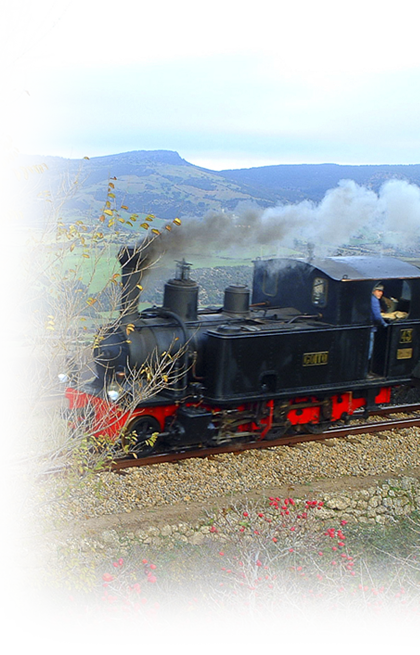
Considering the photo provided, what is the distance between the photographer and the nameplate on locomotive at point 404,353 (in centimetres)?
1103

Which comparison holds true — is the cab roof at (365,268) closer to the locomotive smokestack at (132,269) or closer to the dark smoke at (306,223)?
the dark smoke at (306,223)

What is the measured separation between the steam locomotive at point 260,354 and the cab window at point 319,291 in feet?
0.08

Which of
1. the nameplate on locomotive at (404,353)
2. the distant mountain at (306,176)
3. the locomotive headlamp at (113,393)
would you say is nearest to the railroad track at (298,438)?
the locomotive headlamp at (113,393)

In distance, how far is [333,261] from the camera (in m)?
10.7

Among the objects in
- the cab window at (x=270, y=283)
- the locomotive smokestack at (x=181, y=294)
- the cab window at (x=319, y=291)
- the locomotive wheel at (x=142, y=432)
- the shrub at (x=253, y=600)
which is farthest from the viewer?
the cab window at (x=270, y=283)

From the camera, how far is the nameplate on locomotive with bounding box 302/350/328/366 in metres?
9.93

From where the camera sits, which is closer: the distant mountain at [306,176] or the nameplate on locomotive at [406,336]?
the nameplate on locomotive at [406,336]

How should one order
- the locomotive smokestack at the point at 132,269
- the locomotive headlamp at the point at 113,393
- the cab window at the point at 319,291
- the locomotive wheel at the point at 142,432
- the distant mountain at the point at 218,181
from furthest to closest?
the distant mountain at the point at 218,181 → the cab window at the point at 319,291 → the locomotive wheel at the point at 142,432 → the locomotive headlamp at the point at 113,393 → the locomotive smokestack at the point at 132,269

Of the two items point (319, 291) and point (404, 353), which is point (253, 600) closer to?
point (319, 291)

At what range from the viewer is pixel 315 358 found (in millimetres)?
10031

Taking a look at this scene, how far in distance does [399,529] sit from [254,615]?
332cm

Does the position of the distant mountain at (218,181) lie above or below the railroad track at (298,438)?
above

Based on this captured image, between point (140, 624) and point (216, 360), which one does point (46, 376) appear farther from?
point (216, 360)

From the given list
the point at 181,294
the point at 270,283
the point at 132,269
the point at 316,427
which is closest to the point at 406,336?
the point at 316,427
